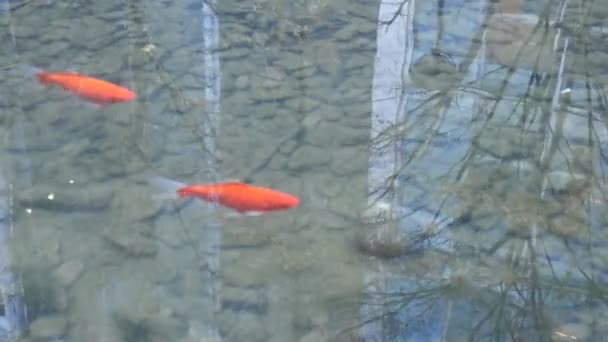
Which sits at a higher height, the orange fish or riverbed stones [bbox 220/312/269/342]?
the orange fish

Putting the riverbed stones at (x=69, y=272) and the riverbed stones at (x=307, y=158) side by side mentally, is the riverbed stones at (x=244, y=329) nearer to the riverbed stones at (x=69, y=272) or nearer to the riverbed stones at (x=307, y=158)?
the riverbed stones at (x=69, y=272)

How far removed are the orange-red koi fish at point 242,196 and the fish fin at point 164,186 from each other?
10 mm

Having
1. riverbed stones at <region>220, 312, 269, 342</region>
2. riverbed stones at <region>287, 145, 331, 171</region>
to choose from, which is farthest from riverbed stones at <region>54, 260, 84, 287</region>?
riverbed stones at <region>287, 145, 331, 171</region>

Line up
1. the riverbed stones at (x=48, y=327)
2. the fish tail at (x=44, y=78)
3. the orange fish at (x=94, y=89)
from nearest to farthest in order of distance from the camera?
the riverbed stones at (x=48, y=327) < the orange fish at (x=94, y=89) < the fish tail at (x=44, y=78)

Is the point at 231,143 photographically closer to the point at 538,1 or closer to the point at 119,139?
the point at 119,139

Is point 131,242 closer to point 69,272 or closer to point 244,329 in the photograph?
point 69,272

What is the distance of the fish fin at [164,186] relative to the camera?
3.40 meters

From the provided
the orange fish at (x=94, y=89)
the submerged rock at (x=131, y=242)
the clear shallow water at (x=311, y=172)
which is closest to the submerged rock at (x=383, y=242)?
the clear shallow water at (x=311, y=172)

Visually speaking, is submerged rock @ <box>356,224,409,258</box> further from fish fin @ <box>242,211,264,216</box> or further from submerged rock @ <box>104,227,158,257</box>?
submerged rock @ <box>104,227,158,257</box>

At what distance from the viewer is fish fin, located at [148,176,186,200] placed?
3.40 meters

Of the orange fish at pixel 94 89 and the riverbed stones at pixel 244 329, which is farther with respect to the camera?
the orange fish at pixel 94 89

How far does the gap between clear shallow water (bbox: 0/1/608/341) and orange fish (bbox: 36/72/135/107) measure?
0.25 ft

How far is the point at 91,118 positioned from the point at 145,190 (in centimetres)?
68

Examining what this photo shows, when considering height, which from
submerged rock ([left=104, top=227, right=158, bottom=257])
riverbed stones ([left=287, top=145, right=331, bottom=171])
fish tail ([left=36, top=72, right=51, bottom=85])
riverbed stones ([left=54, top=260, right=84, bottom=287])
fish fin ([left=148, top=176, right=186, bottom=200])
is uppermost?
fish tail ([left=36, top=72, right=51, bottom=85])
